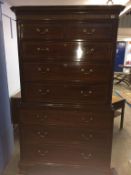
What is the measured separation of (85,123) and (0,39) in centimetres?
124

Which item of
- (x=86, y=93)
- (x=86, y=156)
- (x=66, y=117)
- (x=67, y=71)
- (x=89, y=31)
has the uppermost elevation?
(x=89, y=31)

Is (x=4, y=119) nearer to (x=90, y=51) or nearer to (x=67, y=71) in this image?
(x=67, y=71)

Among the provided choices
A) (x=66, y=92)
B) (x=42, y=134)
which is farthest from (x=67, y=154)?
(x=66, y=92)

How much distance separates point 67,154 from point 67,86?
0.73m

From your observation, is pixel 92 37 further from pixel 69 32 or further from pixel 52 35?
pixel 52 35

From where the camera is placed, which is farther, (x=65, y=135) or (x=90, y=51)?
(x=65, y=135)

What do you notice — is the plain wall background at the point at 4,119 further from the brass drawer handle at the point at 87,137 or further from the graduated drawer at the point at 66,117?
the brass drawer handle at the point at 87,137

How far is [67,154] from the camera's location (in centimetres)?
173

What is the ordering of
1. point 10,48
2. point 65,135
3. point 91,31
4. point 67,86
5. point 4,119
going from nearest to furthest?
point 91,31, point 67,86, point 65,135, point 4,119, point 10,48

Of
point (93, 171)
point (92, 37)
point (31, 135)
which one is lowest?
point (93, 171)

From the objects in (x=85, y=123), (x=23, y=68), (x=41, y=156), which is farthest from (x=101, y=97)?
(x=41, y=156)

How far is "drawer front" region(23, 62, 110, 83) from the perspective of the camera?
1.52 meters

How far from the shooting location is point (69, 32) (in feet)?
4.76

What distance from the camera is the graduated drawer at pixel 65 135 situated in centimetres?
164
